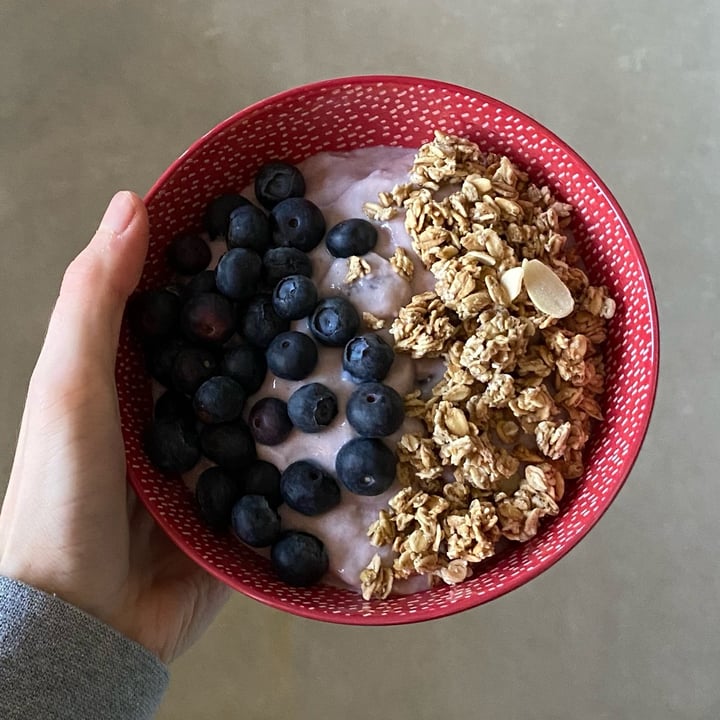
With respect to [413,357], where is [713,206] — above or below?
above

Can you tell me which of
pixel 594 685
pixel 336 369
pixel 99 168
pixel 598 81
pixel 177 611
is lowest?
pixel 594 685

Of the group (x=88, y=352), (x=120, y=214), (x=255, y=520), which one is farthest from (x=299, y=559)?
(x=120, y=214)

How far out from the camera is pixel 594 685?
1.33m

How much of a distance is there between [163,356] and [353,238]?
227 mm

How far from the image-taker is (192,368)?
33.3 inches

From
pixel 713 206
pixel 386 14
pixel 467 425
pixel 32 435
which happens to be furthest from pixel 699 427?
pixel 32 435

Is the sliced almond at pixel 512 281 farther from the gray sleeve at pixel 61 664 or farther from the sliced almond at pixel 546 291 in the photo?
the gray sleeve at pixel 61 664

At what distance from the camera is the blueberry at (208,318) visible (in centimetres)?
85

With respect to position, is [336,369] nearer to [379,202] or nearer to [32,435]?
[379,202]

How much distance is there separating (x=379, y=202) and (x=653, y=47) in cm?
83

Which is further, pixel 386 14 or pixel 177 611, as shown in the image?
pixel 386 14

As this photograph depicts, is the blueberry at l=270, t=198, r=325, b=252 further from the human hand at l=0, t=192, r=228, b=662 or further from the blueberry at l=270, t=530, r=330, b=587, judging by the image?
the blueberry at l=270, t=530, r=330, b=587

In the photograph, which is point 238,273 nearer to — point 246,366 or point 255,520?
point 246,366

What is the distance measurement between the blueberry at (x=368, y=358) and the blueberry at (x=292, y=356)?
0.12 feet
